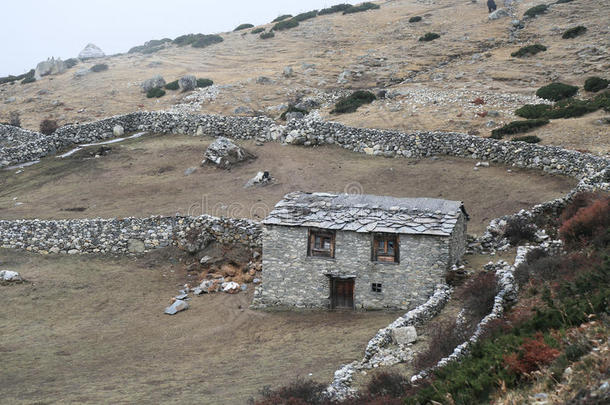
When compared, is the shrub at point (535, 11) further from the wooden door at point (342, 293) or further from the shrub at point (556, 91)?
the wooden door at point (342, 293)

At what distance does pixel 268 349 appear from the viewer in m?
18.2

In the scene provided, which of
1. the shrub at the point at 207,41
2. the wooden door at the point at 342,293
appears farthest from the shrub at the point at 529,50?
the shrub at the point at 207,41

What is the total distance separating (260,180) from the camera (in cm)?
3347

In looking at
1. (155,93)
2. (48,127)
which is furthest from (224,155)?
(155,93)

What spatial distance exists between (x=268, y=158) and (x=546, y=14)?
38.5 meters

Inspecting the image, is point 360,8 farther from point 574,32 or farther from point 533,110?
point 533,110

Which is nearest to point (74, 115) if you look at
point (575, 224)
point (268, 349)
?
point (268, 349)

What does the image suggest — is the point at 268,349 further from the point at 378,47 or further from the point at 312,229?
the point at 378,47

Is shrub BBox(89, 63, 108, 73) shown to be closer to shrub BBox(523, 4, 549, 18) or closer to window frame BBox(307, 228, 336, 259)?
shrub BBox(523, 4, 549, 18)

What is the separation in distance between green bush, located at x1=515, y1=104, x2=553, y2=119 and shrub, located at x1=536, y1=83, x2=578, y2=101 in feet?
5.81

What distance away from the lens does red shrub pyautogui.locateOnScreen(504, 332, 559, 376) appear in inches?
397

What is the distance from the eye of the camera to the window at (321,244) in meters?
20.8

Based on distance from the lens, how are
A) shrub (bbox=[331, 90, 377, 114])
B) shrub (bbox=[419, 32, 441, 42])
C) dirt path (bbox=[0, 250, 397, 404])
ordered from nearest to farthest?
1. dirt path (bbox=[0, 250, 397, 404])
2. shrub (bbox=[331, 90, 377, 114])
3. shrub (bbox=[419, 32, 441, 42])

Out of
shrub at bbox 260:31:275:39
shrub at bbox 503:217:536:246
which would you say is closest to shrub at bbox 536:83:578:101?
shrub at bbox 503:217:536:246
